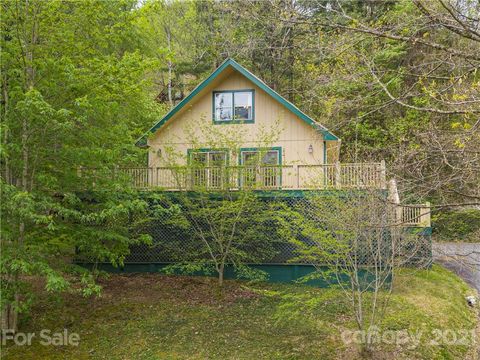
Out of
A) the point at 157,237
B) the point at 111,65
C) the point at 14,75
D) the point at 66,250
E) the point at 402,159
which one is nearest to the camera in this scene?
the point at 402,159

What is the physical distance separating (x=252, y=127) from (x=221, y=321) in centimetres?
717

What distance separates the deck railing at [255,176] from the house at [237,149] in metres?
0.03

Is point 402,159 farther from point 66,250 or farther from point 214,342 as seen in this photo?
point 66,250

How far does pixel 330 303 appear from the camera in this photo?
833 centimetres

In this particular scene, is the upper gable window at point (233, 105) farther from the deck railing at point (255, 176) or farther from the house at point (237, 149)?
the deck railing at point (255, 176)

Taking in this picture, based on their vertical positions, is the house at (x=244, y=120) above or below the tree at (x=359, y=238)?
above

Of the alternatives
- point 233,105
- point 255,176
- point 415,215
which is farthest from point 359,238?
point 233,105

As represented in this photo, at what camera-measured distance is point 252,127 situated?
42.1ft

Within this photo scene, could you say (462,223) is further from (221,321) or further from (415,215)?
(221,321)

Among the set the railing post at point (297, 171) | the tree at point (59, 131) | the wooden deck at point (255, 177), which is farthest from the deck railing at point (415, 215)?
the tree at point (59, 131)

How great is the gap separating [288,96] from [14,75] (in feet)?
54.0

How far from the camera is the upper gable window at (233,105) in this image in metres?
12.9

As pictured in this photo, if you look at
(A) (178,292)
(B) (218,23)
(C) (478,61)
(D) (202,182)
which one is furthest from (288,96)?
(C) (478,61)

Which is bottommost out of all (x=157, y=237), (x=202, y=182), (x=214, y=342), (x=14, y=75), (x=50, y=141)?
(x=214, y=342)
